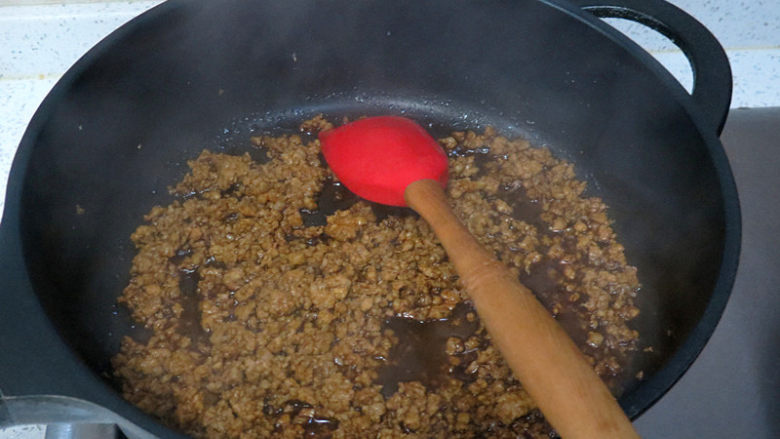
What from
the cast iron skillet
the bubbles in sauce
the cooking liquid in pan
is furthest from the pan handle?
the bubbles in sauce

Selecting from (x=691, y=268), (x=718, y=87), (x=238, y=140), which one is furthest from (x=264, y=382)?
(x=718, y=87)

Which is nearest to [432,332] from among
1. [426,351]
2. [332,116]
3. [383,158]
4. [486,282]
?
[426,351]

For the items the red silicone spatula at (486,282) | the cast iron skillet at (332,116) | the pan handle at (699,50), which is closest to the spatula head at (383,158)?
the red silicone spatula at (486,282)

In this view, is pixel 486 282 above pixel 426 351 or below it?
above

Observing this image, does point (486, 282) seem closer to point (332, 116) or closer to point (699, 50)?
point (699, 50)

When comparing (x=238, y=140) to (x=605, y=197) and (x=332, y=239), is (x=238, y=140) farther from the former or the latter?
(x=605, y=197)

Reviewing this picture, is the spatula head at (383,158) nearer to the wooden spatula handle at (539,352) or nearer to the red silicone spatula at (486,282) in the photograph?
the red silicone spatula at (486,282)

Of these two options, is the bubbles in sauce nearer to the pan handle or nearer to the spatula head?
the spatula head
